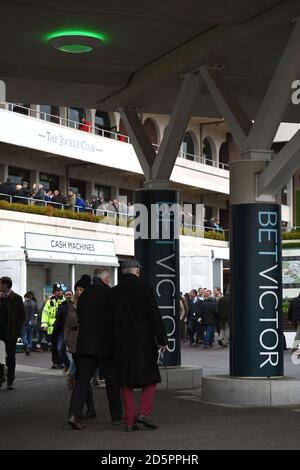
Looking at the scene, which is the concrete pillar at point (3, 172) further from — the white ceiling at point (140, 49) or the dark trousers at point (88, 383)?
the dark trousers at point (88, 383)

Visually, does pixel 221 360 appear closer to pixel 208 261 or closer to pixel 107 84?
pixel 107 84

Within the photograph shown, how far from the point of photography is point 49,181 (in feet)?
150

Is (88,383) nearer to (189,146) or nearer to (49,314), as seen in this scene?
(49,314)

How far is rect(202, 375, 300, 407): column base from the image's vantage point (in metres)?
12.7

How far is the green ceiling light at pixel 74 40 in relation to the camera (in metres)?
13.2

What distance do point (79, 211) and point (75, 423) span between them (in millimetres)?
31137

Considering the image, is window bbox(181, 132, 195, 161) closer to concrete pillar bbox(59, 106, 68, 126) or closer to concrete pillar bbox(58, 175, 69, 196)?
concrete pillar bbox(58, 175, 69, 196)

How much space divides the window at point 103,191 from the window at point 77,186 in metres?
0.96

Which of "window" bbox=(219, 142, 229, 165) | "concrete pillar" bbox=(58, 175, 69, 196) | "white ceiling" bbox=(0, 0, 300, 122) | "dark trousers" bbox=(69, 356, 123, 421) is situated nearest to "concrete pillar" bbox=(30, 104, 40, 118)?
"concrete pillar" bbox=(58, 175, 69, 196)

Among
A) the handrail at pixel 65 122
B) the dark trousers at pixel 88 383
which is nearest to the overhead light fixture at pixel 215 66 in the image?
the dark trousers at pixel 88 383

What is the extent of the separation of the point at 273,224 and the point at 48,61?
14.4 feet

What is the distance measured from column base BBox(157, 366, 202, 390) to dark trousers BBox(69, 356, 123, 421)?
169 inches
